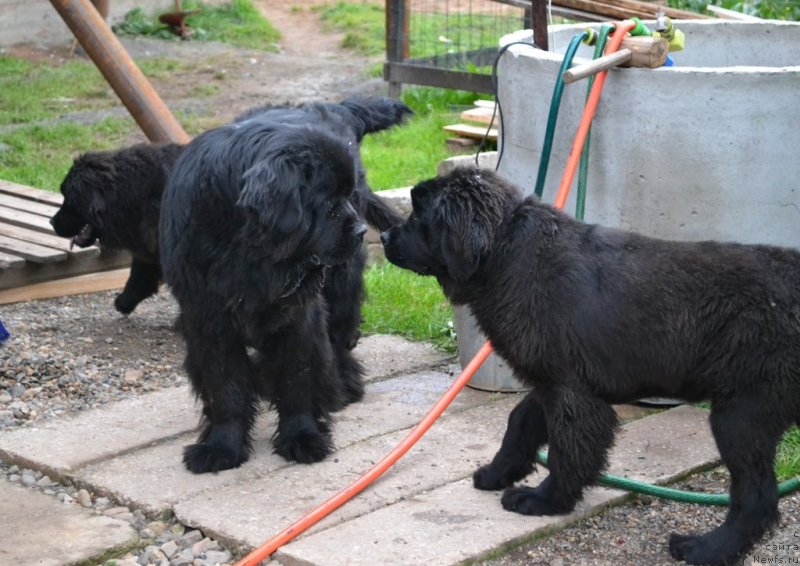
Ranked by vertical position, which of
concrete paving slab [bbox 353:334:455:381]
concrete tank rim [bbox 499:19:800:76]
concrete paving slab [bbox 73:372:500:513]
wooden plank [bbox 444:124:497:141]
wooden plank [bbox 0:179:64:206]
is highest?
concrete tank rim [bbox 499:19:800:76]

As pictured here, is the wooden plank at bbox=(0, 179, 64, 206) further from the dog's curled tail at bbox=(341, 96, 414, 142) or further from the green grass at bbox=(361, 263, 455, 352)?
the dog's curled tail at bbox=(341, 96, 414, 142)

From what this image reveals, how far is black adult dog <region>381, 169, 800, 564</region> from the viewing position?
3648 millimetres

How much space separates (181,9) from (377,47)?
2.73 meters

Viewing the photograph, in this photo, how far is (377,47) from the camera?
588 inches

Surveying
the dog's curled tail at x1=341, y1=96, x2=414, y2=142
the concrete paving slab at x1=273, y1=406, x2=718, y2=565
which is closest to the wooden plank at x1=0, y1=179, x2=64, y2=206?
the dog's curled tail at x1=341, y1=96, x2=414, y2=142

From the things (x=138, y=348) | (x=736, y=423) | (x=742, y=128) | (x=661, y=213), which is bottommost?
(x=138, y=348)

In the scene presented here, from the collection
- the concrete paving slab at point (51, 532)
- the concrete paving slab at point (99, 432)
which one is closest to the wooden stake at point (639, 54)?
the concrete paving slab at point (99, 432)

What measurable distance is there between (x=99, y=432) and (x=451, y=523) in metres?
1.74

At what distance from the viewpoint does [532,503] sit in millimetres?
4047

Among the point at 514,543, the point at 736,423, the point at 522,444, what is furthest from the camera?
the point at 522,444

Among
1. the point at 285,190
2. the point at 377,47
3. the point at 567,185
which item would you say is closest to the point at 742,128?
the point at 567,185

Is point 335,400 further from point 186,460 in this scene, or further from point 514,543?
point 514,543

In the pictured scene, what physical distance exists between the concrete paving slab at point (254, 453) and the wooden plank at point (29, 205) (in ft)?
9.70

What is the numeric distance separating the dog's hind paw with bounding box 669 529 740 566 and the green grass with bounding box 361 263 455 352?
7.79ft
